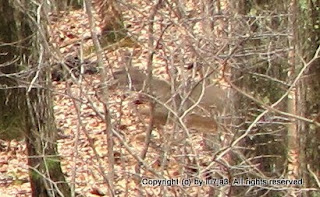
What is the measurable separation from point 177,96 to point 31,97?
1.74 meters

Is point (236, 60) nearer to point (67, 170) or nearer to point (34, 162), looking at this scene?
point (34, 162)

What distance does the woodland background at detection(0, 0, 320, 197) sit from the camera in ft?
12.4

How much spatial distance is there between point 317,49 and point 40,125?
4.04m

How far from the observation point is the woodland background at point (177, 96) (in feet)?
12.4

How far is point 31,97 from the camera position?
6438 millimetres

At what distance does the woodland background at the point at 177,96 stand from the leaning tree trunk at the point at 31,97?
0.04 feet

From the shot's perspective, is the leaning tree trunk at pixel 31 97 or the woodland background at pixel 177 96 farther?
the leaning tree trunk at pixel 31 97

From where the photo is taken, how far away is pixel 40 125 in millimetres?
6543

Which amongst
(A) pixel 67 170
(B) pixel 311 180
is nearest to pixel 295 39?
(B) pixel 311 180

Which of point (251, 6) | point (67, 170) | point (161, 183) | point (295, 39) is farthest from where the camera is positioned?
point (67, 170)

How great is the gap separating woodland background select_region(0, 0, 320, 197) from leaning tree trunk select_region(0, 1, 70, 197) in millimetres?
13

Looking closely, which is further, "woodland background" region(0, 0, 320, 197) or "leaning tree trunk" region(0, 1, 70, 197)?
"leaning tree trunk" region(0, 1, 70, 197)

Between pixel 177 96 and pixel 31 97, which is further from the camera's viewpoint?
pixel 31 97

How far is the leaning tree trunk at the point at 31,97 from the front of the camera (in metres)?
6.20
